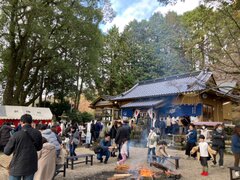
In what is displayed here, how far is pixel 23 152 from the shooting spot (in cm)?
435

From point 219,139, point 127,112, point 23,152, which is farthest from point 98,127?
point 23,152

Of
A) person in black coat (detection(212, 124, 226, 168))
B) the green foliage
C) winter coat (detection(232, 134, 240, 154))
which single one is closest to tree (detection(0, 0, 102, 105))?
the green foliage

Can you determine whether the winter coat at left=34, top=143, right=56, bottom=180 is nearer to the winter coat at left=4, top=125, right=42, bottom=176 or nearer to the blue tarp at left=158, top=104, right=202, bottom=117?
the winter coat at left=4, top=125, right=42, bottom=176

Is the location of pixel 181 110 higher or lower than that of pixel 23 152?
higher

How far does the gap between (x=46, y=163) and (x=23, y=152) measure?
4.86ft

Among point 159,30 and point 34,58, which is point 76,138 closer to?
point 34,58

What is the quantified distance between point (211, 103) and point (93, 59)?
9.59 meters

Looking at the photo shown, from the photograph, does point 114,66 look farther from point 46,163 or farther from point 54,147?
point 46,163

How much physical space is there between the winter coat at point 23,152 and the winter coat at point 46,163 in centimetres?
122

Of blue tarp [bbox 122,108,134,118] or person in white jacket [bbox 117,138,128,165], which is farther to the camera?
blue tarp [bbox 122,108,134,118]

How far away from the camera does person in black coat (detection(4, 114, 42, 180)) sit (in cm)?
430

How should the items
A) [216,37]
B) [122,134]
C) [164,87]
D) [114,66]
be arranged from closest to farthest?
[216,37]
[122,134]
[164,87]
[114,66]

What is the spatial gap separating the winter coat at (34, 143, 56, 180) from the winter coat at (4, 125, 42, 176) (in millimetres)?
1222

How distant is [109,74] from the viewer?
105ft
